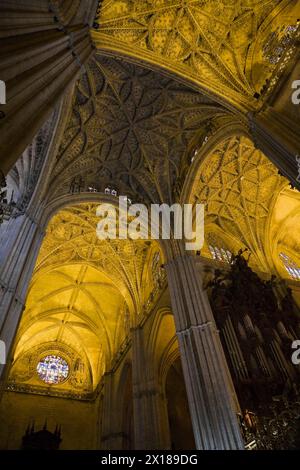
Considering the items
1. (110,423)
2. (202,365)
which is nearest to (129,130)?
(202,365)

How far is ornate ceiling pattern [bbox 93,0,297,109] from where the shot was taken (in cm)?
1035

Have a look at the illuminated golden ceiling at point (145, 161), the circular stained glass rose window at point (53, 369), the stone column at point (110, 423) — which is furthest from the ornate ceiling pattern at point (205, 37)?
the circular stained glass rose window at point (53, 369)

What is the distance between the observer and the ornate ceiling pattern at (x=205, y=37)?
1035cm

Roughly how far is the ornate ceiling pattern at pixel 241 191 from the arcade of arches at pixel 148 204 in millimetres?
71

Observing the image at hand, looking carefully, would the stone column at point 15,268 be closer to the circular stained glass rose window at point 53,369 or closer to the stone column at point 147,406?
the stone column at point 147,406

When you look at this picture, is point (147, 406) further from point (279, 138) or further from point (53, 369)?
point (279, 138)

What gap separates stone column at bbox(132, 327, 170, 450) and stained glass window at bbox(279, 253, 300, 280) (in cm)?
813

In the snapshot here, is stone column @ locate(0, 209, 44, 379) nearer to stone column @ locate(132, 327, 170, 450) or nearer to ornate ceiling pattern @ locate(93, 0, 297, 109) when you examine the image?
ornate ceiling pattern @ locate(93, 0, 297, 109)

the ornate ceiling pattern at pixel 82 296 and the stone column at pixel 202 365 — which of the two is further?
the ornate ceiling pattern at pixel 82 296

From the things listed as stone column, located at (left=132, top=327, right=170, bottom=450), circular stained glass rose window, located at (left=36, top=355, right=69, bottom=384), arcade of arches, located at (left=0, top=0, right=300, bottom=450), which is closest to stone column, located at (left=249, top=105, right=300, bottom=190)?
arcade of arches, located at (left=0, top=0, right=300, bottom=450)

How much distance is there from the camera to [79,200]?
14.1 metres

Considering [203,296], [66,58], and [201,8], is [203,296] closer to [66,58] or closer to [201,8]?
[66,58]

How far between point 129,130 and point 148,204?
350 cm

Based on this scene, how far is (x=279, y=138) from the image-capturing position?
829 centimetres
